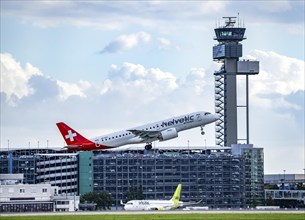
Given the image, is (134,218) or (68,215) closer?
(134,218)

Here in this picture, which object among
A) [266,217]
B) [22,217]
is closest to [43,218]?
[22,217]

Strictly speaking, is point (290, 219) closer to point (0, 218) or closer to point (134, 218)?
point (134, 218)

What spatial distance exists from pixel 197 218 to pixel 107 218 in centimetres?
1240

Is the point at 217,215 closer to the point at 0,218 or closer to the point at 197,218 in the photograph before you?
the point at 197,218

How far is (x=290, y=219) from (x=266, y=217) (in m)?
7.89

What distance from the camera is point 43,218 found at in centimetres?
18462

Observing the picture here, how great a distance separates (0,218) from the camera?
18662 cm

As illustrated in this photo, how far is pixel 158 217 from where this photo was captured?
184 metres

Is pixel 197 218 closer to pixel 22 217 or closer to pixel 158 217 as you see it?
pixel 158 217

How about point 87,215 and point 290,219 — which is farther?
point 87,215

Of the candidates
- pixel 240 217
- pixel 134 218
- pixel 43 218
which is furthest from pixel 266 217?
pixel 43 218

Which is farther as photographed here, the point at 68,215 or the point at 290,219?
the point at 68,215

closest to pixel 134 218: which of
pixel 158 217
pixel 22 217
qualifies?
pixel 158 217

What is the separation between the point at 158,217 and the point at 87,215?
14372mm
